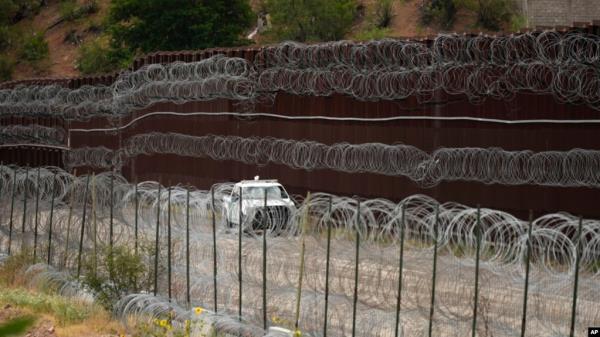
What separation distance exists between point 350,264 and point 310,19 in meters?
44.0

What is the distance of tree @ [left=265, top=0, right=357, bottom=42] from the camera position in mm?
52750

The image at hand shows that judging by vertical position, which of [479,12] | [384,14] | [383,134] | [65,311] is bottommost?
[65,311]

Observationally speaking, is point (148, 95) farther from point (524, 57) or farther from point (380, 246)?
point (380, 246)

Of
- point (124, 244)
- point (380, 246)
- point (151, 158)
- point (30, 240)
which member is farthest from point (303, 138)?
point (380, 246)

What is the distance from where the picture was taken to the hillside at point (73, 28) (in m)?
54.1

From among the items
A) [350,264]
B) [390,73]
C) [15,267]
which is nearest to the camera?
[350,264]

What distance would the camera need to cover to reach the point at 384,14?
5559cm

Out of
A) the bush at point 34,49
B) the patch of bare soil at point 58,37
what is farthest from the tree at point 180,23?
the bush at point 34,49

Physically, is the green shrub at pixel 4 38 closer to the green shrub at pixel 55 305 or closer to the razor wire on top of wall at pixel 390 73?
the razor wire on top of wall at pixel 390 73

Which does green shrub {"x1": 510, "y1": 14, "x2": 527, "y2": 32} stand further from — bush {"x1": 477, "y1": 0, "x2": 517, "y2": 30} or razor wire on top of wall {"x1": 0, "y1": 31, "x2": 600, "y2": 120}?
razor wire on top of wall {"x1": 0, "y1": 31, "x2": 600, "y2": 120}

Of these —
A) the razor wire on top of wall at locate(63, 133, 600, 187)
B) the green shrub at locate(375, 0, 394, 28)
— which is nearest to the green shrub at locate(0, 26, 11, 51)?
the green shrub at locate(375, 0, 394, 28)

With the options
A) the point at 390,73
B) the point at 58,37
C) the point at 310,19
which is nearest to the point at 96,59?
the point at 58,37

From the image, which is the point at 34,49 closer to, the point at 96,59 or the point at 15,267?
the point at 96,59

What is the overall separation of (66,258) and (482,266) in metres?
7.43
